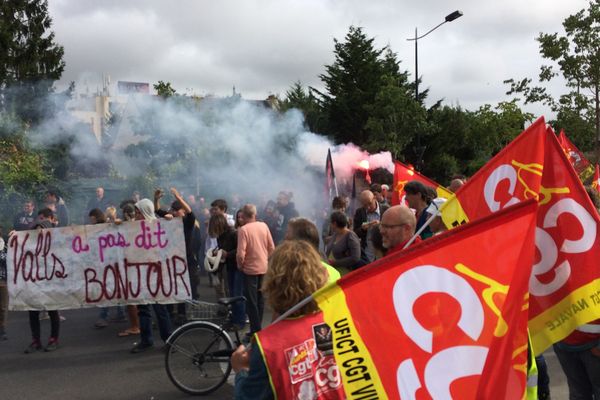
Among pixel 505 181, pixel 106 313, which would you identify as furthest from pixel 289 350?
pixel 106 313

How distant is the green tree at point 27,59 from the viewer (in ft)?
59.0

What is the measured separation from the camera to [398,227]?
3725 millimetres

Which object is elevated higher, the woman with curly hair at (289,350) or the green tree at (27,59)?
the green tree at (27,59)

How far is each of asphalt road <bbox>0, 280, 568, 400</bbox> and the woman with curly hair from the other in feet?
11.5

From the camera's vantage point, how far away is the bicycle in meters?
5.48

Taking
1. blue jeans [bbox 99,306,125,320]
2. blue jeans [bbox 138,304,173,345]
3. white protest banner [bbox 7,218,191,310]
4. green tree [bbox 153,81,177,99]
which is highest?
green tree [bbox 153,81,177,99]

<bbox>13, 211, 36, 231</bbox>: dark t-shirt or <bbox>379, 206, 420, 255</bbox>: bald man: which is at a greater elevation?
<bbox>13, 211, 36, 231</bbox>: dark t-shirt

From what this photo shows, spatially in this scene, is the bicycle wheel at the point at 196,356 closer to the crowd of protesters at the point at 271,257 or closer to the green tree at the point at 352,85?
the crowd of protesters at the point at 271,257

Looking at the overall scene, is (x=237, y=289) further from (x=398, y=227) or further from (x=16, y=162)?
(x=16, y=162)

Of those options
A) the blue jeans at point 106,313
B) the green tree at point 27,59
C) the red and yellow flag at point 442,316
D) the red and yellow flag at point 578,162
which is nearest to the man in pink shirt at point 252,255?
the blue jeans at point 106,313

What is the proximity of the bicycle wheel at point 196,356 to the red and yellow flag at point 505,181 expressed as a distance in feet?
9.50

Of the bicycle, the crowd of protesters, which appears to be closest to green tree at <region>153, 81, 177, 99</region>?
the crowd of protesters

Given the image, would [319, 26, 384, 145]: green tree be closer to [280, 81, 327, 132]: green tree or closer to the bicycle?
[280, 81, 327, 132]: green tree

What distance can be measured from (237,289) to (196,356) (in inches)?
98.3
